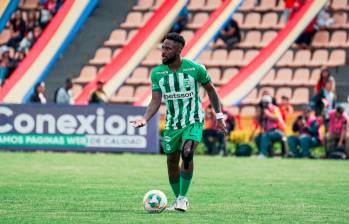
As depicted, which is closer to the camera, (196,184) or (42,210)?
(42,210)

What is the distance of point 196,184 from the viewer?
1631cm

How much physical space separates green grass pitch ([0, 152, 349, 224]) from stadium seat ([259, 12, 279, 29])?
744 cm

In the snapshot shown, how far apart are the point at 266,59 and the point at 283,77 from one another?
182cm

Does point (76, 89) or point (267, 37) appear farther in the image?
point (76, 89)

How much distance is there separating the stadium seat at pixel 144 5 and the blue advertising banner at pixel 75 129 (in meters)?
8.48

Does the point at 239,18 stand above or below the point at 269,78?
above

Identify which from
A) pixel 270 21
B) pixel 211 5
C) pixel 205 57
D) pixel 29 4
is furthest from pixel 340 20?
pixel 29 4

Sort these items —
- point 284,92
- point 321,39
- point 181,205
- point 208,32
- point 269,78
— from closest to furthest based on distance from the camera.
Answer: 1. point 181,205
2. point 208,32
3. point 284,92
4. point 269,78
5. point 321,39

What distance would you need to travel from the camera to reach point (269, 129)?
82.1 ft

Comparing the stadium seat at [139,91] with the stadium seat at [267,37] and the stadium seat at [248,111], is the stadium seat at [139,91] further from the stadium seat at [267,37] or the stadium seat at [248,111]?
the stadium seat at [267,37]

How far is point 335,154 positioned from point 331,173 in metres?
5.39

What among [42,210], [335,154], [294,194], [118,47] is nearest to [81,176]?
[294,194]

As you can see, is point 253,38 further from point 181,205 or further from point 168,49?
point 181,205

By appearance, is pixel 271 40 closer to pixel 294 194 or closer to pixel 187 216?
pixel 294 194
